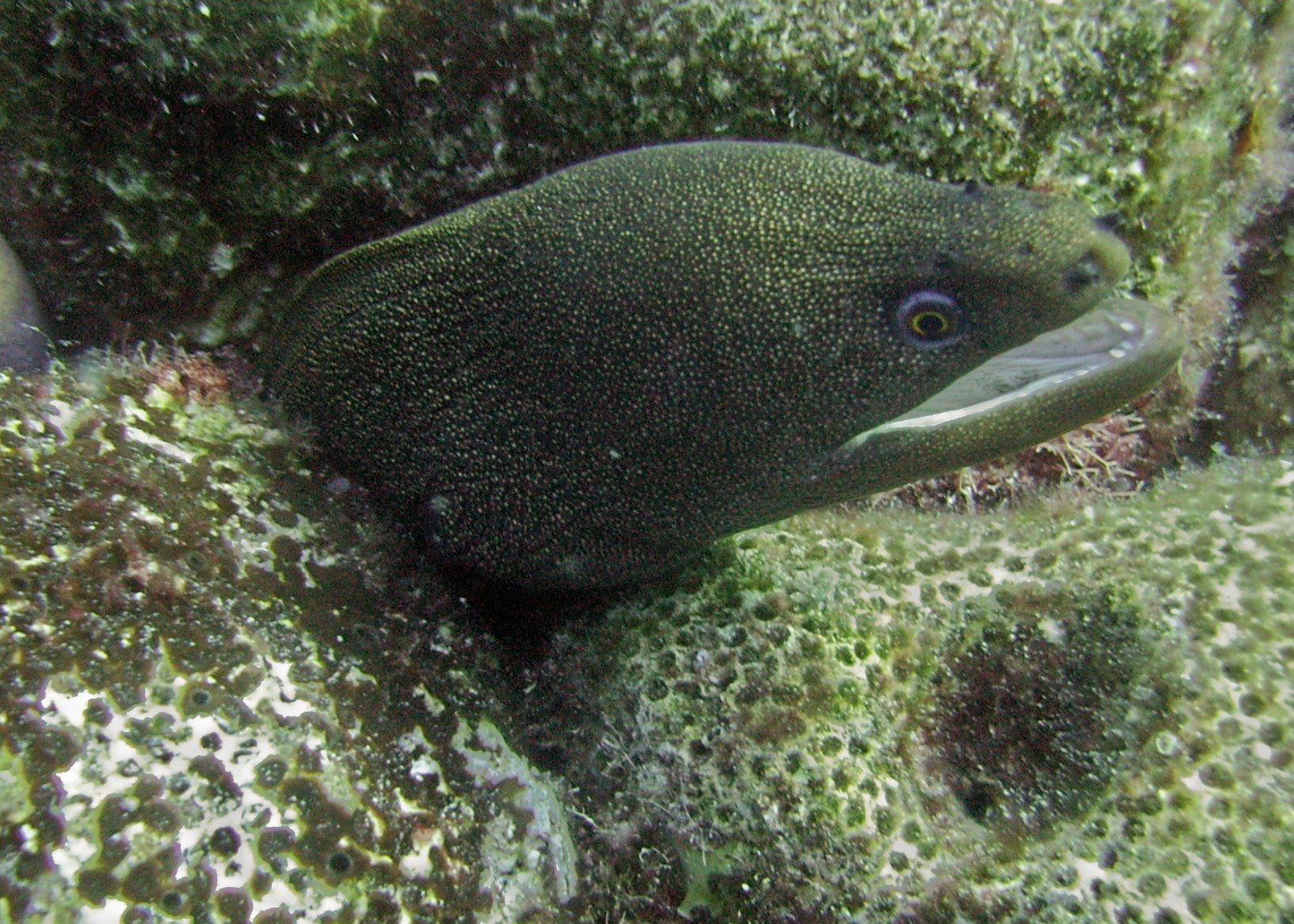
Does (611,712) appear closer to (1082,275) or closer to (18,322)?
(1082,275)

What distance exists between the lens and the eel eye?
1.73 meters

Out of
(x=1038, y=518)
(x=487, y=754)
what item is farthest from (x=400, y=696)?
(x=1038, y=518)

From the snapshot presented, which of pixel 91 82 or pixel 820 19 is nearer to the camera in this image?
pixel 91 82

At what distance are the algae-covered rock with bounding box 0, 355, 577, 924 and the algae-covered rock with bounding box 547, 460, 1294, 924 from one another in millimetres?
366

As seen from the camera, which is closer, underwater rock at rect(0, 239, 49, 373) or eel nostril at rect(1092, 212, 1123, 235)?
eel nostril at rect(1092, 212, 1123, 235)

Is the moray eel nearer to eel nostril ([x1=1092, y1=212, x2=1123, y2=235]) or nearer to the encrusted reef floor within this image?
eel nostril ([x1=1092, y1=212, x2=1123, y2=235])

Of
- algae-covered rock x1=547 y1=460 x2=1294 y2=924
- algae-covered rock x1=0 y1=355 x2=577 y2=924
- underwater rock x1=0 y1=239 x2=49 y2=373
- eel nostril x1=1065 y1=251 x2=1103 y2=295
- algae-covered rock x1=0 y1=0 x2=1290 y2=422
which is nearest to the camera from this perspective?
algae-covered rock x1=0 y1=355 x2=577 y2=924

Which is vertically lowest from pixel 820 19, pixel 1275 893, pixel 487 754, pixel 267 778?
pixel 1275 893

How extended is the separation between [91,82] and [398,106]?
796 millimetres

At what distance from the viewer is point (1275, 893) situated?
1731mm

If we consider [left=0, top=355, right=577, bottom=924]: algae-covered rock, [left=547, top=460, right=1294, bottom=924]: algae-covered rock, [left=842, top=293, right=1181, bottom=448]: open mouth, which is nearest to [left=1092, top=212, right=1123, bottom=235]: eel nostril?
[left=842, top=293, right=1181, bottom=448]: open mouth

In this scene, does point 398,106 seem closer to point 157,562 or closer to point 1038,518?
point 157,562

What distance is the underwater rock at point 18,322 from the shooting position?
216 centimetres

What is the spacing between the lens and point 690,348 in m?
1.80
